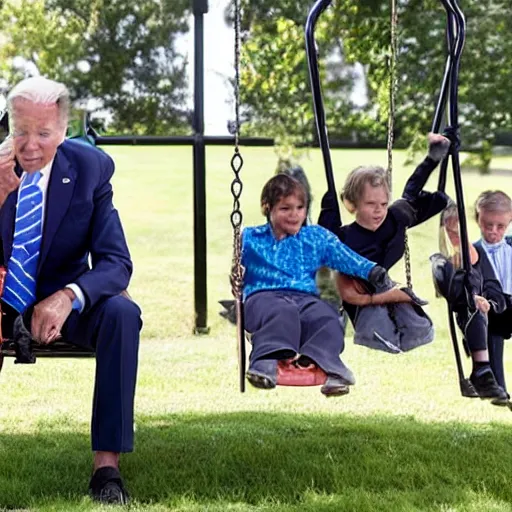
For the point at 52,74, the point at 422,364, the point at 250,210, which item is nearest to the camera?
the point at 422,364

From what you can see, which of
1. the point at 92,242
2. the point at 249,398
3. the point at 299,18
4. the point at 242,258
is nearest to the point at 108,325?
the point at 92,242

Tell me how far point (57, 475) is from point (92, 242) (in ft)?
3.17

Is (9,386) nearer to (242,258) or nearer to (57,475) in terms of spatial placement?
(57,475)

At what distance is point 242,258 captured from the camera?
4129 mm

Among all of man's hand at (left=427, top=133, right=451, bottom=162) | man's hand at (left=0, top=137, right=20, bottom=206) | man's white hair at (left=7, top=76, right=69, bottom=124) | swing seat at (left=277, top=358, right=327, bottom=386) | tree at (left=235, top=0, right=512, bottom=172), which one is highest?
tree at (left=235, top=0, right=512, bottom=172)

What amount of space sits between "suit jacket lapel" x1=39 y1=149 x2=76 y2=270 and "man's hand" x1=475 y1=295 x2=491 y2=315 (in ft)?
4.90

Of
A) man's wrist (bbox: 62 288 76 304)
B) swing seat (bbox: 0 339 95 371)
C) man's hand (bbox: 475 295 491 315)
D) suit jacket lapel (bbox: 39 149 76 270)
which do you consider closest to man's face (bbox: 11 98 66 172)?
suit jacket lapel (bbox: 39 149 76 270)

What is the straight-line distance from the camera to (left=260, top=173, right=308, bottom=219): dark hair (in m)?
4.14

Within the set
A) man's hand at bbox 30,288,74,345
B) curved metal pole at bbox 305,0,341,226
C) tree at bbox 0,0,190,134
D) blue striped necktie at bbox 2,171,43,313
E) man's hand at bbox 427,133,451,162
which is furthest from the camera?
tree at bbox 0,0,190,134

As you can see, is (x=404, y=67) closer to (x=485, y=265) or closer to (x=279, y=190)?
(x=485, y=265)

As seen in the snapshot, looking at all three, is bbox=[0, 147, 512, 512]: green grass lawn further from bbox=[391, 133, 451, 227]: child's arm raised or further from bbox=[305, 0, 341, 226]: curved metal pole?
bbox=[305, 0, 341, 226]: curved metal pole

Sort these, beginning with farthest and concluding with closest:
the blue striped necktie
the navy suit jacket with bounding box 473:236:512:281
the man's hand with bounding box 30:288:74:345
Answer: the navy suit jacket with bounding box 473:236:512:281
the blue striped necktie
the man's hand with bounding box 30:288:74:345

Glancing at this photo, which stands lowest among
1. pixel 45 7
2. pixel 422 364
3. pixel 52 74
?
pixel 422 364

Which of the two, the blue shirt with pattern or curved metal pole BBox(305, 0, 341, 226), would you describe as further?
the blue shirt with pattern
